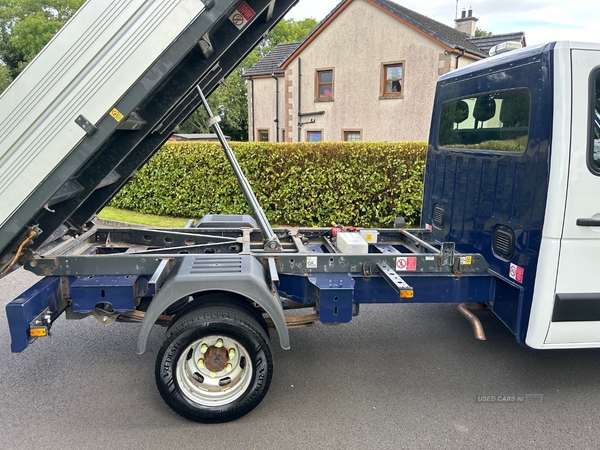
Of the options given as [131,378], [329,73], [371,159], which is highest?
[329,73]

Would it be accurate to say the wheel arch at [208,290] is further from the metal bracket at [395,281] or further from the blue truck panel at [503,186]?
the blue truck panel at [503,186]

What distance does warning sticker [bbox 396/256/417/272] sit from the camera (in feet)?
11.3

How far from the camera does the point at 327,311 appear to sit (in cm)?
331

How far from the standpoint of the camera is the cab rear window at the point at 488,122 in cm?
329

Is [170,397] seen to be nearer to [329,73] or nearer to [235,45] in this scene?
[235,45]

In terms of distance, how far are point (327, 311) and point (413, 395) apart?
101 cm

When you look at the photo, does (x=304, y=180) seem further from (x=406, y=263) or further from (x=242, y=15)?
(x=242, y=15)

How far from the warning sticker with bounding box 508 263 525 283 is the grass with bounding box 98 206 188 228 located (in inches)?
272

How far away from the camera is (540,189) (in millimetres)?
3055

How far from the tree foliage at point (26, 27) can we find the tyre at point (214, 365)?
4611cm

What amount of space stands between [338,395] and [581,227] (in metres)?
2.12

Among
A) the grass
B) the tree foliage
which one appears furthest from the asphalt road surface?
the tree foliage

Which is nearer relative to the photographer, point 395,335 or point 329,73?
point 395,335

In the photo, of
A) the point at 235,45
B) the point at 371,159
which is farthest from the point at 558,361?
the point at 371,159
